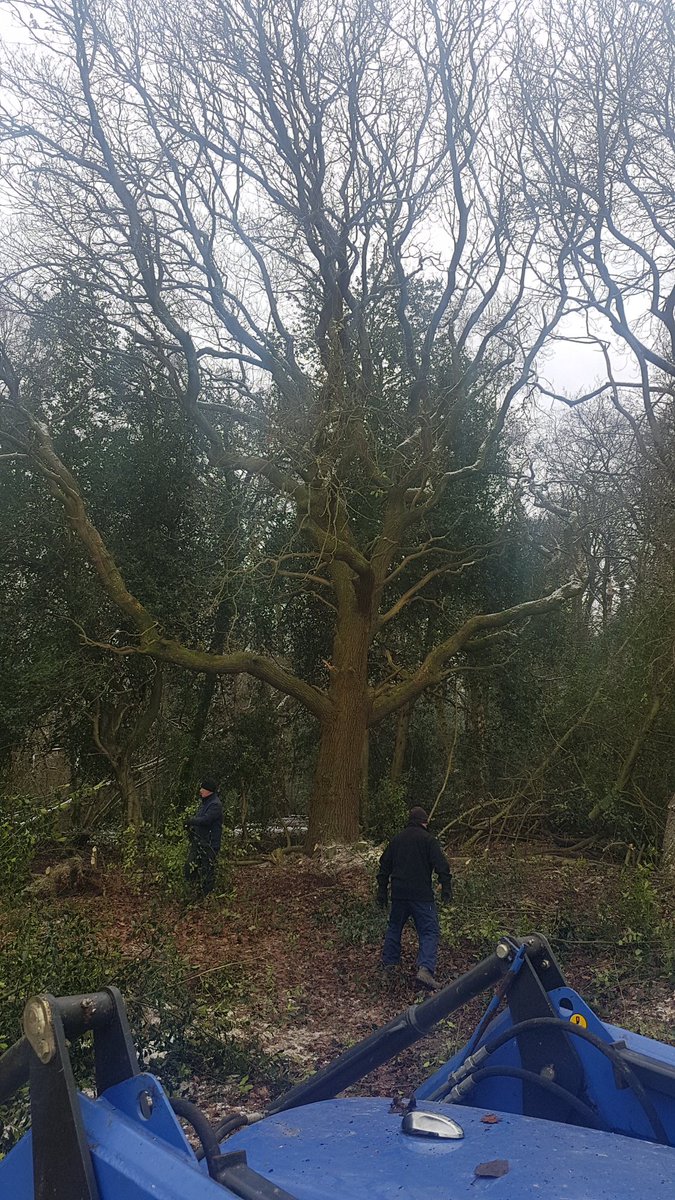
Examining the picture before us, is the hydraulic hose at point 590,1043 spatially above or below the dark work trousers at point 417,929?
above

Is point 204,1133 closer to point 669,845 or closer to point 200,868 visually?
point 200,868

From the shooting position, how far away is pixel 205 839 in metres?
11.2

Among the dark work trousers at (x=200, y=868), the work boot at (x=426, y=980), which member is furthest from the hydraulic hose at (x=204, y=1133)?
the dark work trousers at (x=200, y=868)

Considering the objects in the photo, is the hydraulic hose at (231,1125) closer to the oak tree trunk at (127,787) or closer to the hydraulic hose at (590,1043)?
the hydraulic hose at (590,1043)

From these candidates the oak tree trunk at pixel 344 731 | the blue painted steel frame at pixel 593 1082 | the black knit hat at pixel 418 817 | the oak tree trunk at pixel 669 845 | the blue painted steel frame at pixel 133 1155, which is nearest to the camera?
the blue painted steel frame at pixel 133 1155

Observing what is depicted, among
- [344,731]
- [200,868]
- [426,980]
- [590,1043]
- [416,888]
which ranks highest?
[344,731]

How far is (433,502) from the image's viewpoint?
14.9 m

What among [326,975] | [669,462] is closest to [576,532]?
[669,462]

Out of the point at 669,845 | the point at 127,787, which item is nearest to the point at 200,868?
the point at 127,787

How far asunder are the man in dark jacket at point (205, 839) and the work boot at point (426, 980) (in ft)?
10.3

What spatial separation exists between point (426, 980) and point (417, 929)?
2.02ft

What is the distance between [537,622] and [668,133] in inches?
352

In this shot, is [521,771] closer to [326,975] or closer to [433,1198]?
[326,975]

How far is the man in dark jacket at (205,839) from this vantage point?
10719 mm
